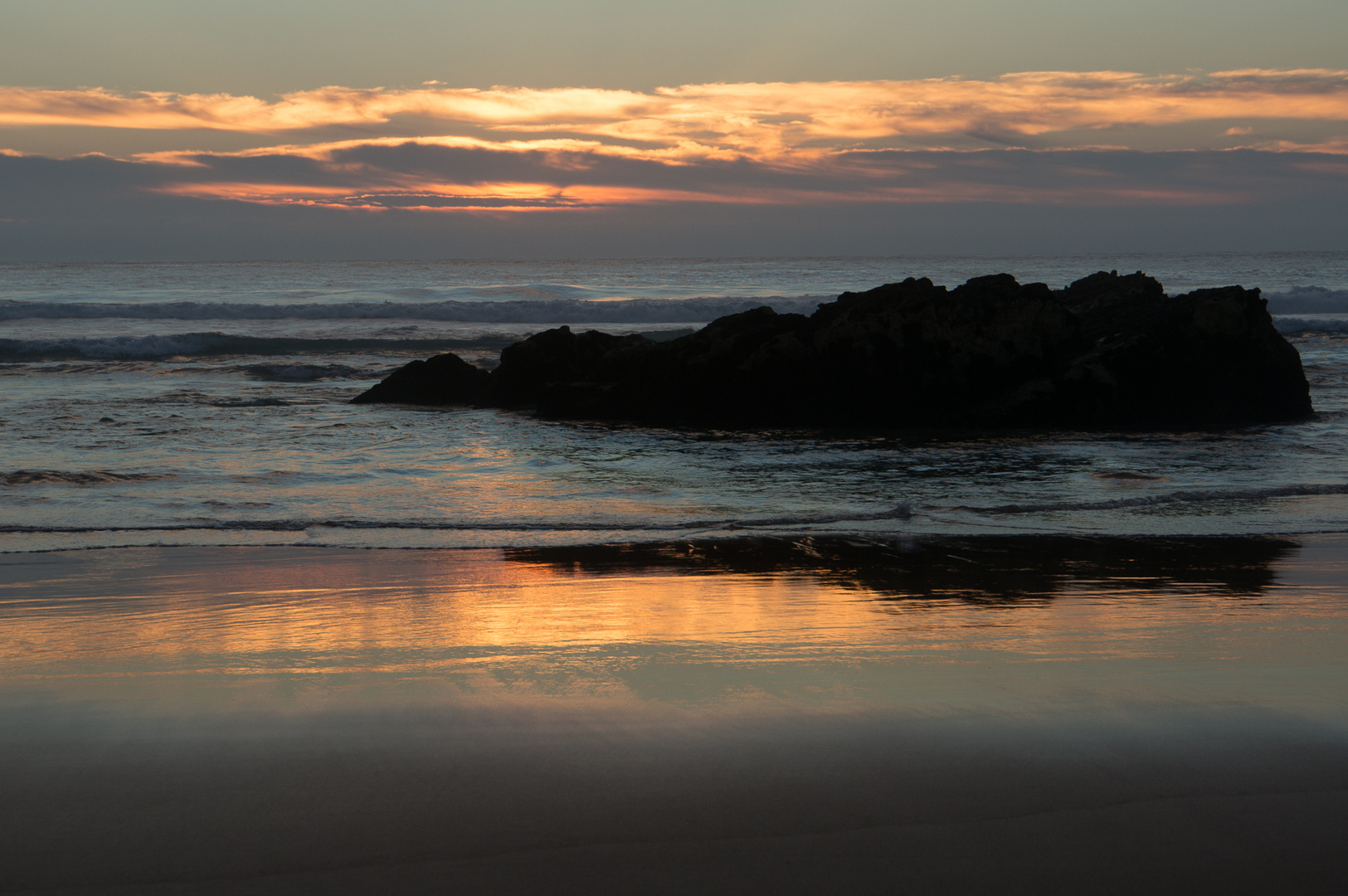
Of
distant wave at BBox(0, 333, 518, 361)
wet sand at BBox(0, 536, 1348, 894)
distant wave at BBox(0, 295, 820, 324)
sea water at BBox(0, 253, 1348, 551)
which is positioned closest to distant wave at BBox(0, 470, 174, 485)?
sea water at BBox(0, 253, 1348, 551)

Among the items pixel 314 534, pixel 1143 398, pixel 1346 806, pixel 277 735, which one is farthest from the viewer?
pixel 1143 398

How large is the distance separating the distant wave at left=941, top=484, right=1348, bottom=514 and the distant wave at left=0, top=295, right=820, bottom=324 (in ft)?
89.2

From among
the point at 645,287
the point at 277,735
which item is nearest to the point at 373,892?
the point at 277,735

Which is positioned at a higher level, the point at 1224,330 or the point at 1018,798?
the point at 1224,330

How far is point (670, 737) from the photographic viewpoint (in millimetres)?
3043

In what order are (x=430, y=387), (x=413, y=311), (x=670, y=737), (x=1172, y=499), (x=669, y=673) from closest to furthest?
(x=670, y=737) → (x=669, y=673) → (x=1172, y=499) → (x=430, y=387) → (x=413, y=311)

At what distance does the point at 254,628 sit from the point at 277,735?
1.36 meters

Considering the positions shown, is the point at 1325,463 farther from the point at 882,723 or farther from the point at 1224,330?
the point at 882,723

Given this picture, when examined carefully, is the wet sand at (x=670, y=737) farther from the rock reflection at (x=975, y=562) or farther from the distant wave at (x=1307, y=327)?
the distant wave at (x=1307, y=327)

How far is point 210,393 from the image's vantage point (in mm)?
15102

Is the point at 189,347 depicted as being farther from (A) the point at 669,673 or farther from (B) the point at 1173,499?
(A) the point at 669,673

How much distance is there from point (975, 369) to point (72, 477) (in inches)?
372

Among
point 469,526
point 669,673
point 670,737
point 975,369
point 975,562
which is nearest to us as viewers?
point 670,737

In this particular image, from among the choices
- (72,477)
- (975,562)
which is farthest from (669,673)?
(72,477)
